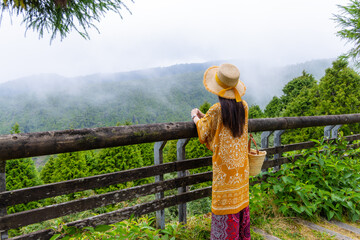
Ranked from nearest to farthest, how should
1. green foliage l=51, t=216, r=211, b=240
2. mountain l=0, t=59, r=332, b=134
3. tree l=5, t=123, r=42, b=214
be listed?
green foliage l=51, t=216, r=211, b=240, tree l=5, t=123, r=42, b=214, mountain l=0, t=59, r=332, b=134

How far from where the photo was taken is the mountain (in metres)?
113

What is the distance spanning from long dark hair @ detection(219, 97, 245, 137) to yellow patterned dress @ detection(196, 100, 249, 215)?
1.2 inches

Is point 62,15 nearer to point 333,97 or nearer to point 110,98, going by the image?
point 333,97

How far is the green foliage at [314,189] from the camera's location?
2.64 m

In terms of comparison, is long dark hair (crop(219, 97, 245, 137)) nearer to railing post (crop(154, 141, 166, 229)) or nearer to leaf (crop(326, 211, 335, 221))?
railing post (crop(154, 141, 166, 229))

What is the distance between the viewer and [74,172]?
17375 mm

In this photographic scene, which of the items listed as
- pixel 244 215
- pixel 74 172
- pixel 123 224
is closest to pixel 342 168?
pixel 244 215

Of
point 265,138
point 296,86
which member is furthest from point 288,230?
point 296,86

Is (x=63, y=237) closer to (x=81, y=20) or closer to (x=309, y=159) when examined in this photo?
(x=309, y=159)

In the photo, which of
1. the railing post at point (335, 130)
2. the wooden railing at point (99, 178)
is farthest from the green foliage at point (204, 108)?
the wooden railing at point (99, 178)

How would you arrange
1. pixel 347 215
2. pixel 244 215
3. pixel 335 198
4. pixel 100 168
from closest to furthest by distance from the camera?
pixel 244 215 < pixel 335 198 < pixel 347 215 < pixel 100 168

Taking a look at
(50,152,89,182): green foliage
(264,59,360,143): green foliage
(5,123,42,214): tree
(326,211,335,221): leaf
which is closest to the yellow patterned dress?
(326,211,335,221): leaf

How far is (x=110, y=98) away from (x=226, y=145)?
461 ft

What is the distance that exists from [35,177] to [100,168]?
4324 millimetres
